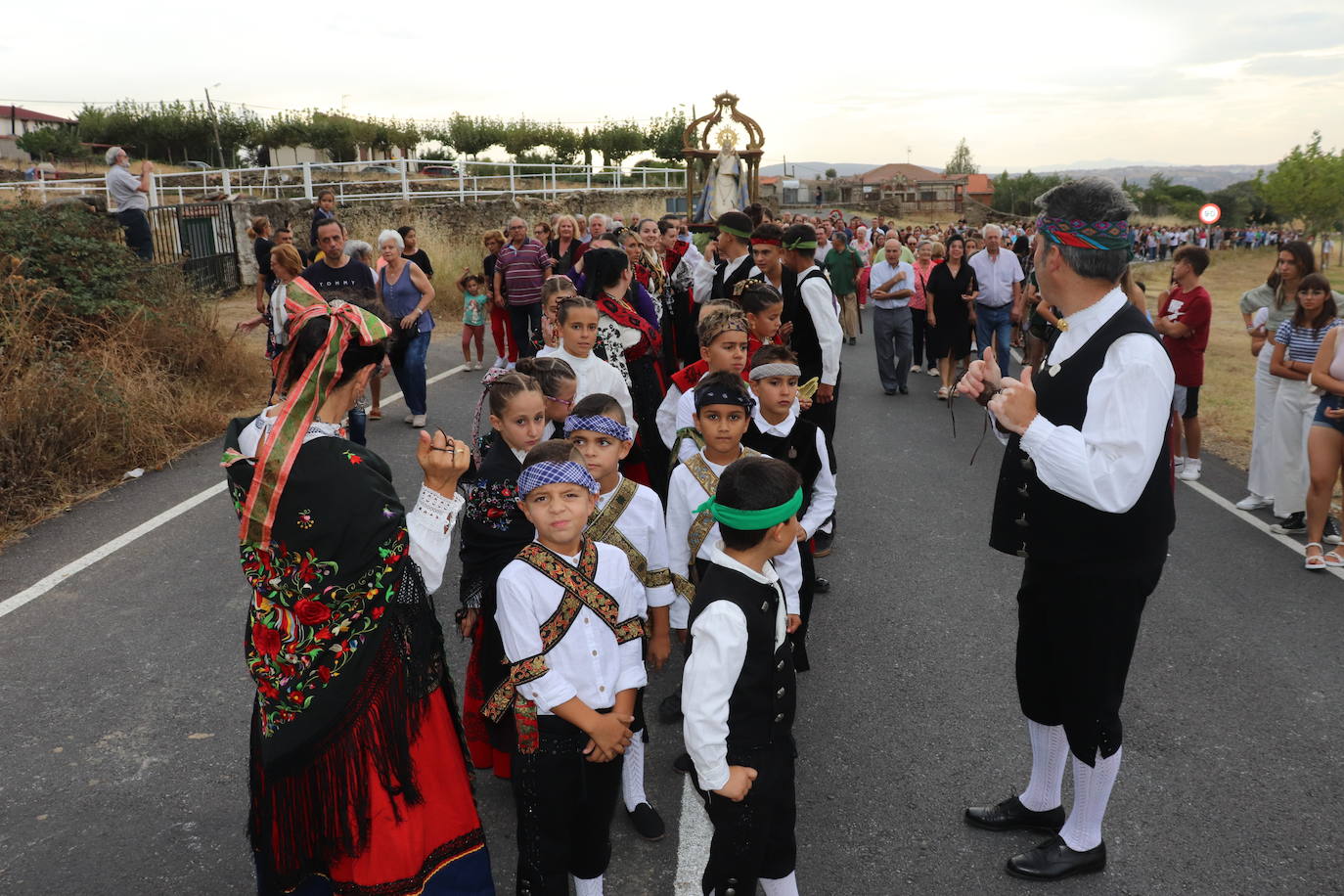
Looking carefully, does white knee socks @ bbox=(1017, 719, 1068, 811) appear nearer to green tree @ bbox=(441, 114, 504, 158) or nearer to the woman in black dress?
the woman in black dress

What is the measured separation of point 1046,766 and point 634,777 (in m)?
1.45

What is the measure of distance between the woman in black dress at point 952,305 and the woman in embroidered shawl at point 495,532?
8369mm

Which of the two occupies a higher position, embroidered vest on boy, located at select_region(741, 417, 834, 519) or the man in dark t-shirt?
the man in dark t-shirt

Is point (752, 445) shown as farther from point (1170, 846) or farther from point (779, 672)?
point (1170, 846)

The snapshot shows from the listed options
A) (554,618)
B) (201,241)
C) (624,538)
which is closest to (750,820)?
(554,618)

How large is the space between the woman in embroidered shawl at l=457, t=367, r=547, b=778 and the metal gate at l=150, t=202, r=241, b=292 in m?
13.8

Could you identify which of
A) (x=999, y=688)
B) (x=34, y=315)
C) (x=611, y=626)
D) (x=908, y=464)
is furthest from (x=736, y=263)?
(x=34, y=315)

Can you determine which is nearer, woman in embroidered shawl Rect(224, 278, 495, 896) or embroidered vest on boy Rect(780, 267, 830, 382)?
woman in embroidered shawl Rect(224, 278, 495, 896)

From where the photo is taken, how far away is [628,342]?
19.7 feet

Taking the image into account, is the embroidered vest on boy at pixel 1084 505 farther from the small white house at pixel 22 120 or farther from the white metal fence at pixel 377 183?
the small white house at pixel 22 120

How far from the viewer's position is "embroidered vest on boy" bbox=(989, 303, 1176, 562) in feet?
9.14

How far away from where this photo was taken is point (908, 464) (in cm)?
826

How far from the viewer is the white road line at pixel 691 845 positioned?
119 inches

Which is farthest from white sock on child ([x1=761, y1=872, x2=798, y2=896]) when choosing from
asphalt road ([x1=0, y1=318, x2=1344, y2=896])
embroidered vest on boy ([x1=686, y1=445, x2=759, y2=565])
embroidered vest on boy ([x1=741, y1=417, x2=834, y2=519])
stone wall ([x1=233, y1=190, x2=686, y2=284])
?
stone wall ([x1=233, y1=190, x2=686, y2=284])
